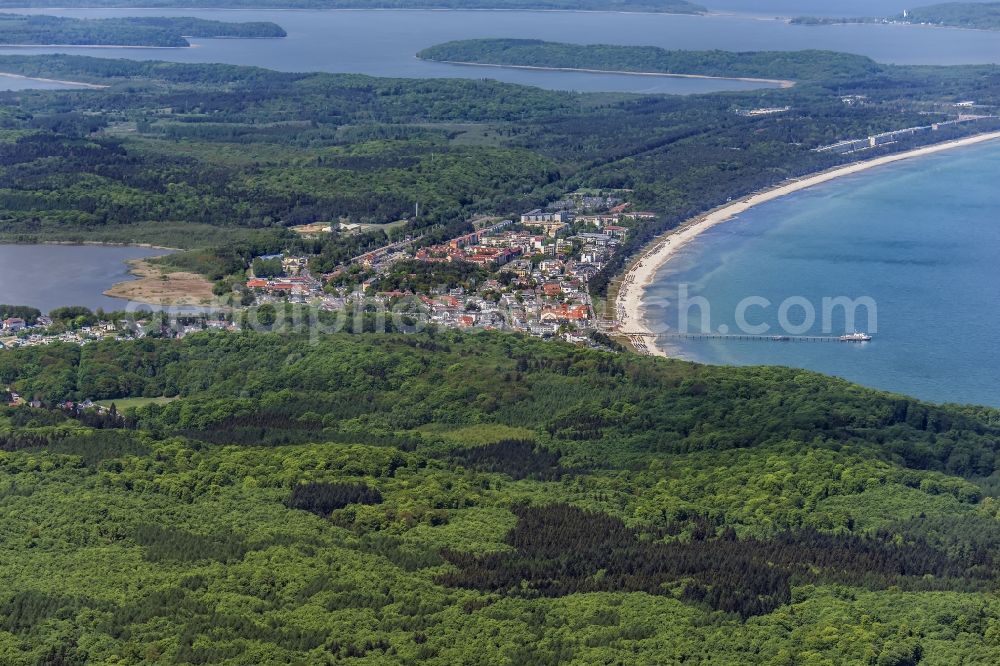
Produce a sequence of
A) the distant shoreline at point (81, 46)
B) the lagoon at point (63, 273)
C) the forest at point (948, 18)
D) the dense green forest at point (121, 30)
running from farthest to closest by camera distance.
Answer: the forest at point (948, 18), the dense green forest at point (121, 30), the distant shoreline at point (81, 46), the lagoon at point (63, 273)

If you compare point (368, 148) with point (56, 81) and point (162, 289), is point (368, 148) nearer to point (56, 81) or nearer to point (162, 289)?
point (162, 289)

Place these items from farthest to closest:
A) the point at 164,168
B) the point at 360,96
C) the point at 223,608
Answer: the point at 360,96 → the point at 164,168 → the point at 223,608

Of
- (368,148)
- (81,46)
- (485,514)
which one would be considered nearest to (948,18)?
(81,46)

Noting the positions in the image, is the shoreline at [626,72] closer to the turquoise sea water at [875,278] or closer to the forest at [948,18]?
the turquoise sea water at [875,278]

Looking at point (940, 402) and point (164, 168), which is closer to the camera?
point (940, 402)

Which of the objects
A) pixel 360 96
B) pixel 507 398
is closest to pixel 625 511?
pixel 507 398

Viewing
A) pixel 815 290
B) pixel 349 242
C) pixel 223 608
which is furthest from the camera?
pixel 349 242

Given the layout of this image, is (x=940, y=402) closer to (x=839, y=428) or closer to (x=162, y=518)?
(x=839, y=428)

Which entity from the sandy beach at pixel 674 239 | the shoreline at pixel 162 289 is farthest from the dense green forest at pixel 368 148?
the shoreline at pixel 162 289
